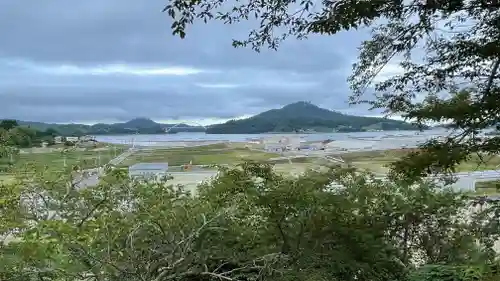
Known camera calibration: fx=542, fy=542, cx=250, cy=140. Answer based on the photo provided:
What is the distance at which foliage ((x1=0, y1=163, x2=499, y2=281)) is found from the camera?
10.4 feet

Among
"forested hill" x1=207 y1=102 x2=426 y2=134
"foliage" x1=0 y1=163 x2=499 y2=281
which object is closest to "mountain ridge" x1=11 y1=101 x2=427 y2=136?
"forested hill" x1=207 y1=102 x2=426 y2=134

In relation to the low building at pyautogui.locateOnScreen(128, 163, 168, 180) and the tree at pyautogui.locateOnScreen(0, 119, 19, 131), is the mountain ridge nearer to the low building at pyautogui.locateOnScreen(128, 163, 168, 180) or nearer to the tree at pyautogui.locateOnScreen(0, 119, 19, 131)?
the low building at pyautogui.locateOnScreen(128, 163, 168, 180)

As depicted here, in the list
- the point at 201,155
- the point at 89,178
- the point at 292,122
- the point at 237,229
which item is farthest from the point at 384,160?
the point at 201,155

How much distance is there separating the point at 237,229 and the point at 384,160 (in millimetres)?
1355

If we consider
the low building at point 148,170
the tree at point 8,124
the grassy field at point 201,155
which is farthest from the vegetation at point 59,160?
the grassy field at point 201,155

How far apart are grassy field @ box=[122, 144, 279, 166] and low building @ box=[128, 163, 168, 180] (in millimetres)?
103

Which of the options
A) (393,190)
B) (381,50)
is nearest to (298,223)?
(393,190)

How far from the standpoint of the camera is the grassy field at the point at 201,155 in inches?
233

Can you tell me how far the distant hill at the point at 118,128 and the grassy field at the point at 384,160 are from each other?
1.95m

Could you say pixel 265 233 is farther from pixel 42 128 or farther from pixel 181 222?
pixel 42 128

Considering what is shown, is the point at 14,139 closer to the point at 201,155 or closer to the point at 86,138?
the point at 86,138

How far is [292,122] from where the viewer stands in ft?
20.7

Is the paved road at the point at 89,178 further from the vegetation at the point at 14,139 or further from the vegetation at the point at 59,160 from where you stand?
the vegetation at the point at 14,139

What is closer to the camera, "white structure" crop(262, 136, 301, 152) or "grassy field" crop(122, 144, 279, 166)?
"grassy field" crop(122, 144, 279, 166)
